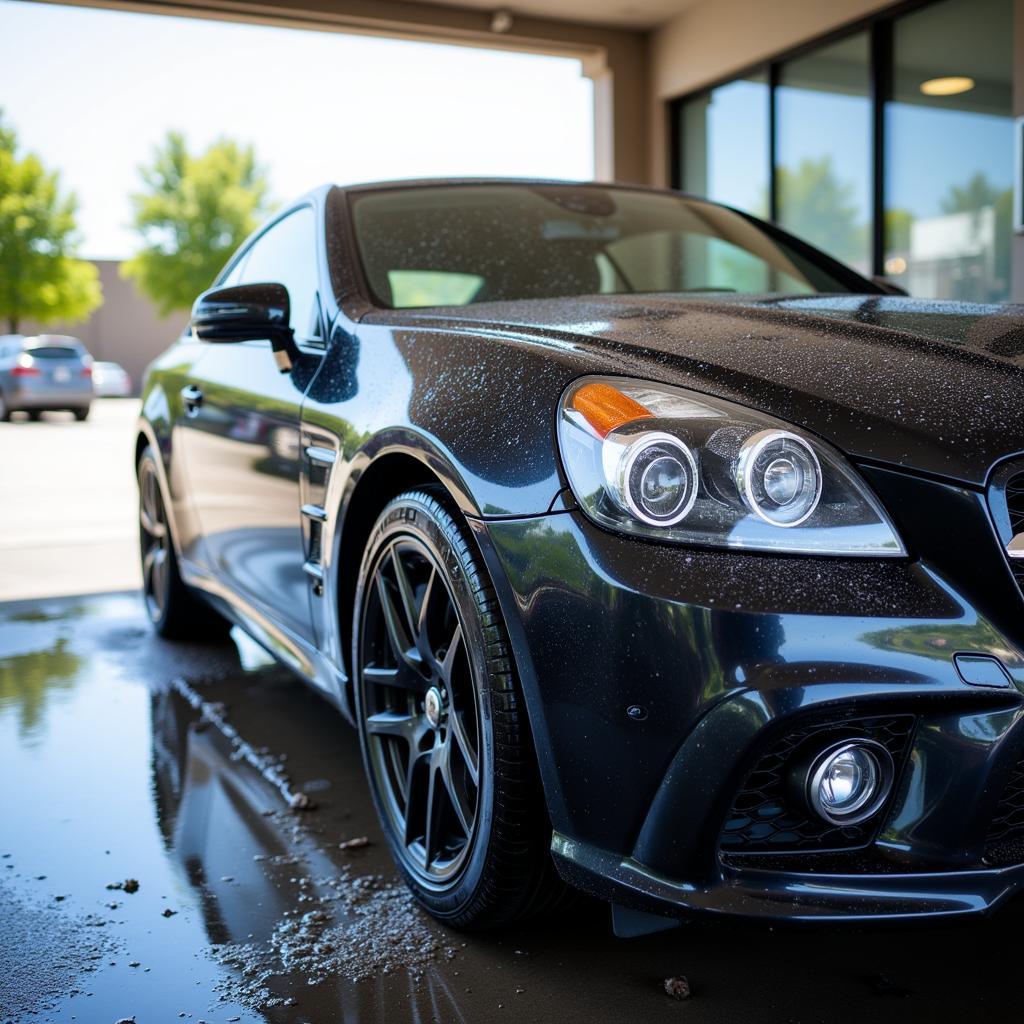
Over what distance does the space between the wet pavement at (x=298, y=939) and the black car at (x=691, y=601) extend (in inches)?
5.3

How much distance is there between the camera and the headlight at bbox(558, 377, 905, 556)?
1.45m

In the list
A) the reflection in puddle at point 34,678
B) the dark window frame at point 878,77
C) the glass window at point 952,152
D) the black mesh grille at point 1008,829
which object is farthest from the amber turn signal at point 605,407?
the dark window frame at point 878,77

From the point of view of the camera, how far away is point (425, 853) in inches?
80.4

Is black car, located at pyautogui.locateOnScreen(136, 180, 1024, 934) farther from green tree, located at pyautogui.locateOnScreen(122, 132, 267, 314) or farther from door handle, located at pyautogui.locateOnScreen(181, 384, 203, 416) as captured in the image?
green tree, located at pyautogui.locateOnScreen(122, 132, 267, 314)

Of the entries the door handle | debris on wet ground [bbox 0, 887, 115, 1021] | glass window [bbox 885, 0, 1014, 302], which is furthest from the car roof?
glass window [bbox 885, 0, 1014, 302]

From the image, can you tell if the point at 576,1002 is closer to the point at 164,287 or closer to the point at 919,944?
the point at 919,944

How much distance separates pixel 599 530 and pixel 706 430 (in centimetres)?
19

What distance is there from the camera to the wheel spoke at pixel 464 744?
1840 millimetres

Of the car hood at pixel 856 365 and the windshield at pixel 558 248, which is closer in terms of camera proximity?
the car hood at pixel 856 365

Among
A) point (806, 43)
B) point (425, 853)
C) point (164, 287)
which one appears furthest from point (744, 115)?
point (164, 287)

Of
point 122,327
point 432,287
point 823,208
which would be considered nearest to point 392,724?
point 432,287

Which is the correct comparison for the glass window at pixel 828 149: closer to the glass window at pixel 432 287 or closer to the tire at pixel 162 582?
the tire at pixel 162 582

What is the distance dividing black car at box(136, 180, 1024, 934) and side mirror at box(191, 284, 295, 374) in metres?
0.40

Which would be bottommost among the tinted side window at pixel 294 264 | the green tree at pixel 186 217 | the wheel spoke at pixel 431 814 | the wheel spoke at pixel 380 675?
Result: the wheel spoke at pixel 431 814
